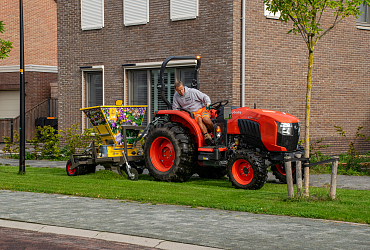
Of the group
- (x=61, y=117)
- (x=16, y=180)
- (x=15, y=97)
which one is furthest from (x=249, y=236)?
(x=15, y=97)

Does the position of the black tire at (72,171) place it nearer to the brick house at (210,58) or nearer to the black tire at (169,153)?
the black tire at (169,153)

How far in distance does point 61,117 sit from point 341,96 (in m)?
10.7

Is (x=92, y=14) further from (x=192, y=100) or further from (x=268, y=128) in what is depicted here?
(x=268, y=128)

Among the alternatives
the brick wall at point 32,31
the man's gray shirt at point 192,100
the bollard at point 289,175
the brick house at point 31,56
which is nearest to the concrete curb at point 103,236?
the bollard at point 289,175

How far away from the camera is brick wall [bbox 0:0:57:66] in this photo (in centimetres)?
2936

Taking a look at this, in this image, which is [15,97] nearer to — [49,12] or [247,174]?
[49,12]

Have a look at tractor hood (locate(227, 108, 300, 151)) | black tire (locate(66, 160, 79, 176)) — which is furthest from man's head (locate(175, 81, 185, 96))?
black tire (locate(66, 160, 79, 176))

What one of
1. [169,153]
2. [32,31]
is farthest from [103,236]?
[32,31]

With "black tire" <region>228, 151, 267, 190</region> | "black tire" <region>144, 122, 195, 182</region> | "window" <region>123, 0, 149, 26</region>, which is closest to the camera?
"black tire" <region>228, 151, 267, 190</region>

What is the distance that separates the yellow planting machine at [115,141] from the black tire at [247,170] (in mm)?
2635

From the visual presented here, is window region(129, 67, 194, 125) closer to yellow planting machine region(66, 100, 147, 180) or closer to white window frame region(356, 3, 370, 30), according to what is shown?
yellow planting machine region(66, 100, 147, 180)

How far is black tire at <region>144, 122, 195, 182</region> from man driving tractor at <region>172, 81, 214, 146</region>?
437 millimetres

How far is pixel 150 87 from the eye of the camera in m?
18.8

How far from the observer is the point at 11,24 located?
29.7 meters
